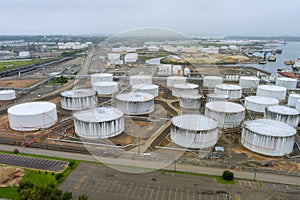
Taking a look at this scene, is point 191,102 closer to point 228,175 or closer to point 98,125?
point 98,125

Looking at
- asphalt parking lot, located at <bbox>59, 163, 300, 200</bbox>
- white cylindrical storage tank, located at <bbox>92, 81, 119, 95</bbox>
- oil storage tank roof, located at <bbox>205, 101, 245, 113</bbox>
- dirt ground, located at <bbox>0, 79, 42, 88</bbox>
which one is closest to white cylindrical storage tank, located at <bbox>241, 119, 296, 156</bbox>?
asphalt parking lot, located at <bbox>59, 163, 300, 200</bbox>

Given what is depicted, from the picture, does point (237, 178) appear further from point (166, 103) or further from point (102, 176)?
point (166, 103)

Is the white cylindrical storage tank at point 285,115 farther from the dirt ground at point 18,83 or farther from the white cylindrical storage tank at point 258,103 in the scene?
the dirt ground at point 18,83

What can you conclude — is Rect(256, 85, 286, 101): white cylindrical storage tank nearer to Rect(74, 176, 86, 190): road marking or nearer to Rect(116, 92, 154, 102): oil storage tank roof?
Rect(116, 92, 154, 102): oil storage tank roof

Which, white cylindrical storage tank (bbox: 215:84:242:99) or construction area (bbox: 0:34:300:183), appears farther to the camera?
white cylindrical storage tank (bbox: 215:84:242:99)

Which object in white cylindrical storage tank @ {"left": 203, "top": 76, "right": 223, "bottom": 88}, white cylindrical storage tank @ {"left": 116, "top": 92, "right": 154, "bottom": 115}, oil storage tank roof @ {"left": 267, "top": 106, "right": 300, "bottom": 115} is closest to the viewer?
oil storage tank roof @ {"left": 267, "top": 106, "right": 300, "bottom": 115}

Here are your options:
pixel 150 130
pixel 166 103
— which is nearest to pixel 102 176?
pixel 150 130

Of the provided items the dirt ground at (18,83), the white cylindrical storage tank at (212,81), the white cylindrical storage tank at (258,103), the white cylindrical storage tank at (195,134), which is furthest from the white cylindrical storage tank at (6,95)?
the white cylindrical storage tank at (258,103)
